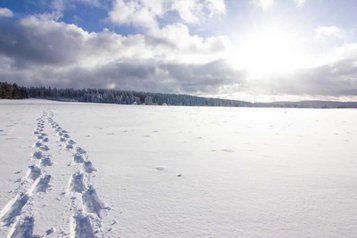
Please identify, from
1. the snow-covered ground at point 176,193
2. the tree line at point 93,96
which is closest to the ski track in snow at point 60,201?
the snow-covered ground at point 176,193

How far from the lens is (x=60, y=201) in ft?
12.8

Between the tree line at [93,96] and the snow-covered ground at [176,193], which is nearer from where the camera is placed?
the snow-covered ground at [176,193]

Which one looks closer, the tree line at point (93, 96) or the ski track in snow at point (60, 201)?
the ski track in snow at point (60, 201)

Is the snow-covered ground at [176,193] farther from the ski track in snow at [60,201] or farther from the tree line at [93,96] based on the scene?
the tree line at [93,96]

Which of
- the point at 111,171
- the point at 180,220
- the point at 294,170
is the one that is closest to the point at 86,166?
the point at 111,171

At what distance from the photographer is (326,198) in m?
4.09

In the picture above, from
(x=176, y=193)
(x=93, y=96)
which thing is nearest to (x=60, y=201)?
(x=176, y=193)

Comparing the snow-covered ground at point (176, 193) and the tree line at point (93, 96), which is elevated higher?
the tree line at point (93, 96)

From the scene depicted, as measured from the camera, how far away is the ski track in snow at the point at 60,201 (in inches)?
122

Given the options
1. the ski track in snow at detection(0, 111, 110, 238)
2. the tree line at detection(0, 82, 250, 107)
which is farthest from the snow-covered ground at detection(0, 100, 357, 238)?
the tree line at detection(0, 82, 250, 107)

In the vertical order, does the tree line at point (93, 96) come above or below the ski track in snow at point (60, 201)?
above

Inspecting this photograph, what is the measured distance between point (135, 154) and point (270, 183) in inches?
163

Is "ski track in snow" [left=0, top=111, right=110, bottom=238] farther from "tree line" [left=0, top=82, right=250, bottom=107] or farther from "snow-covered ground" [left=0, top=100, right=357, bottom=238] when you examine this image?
"tree line" [left=0, top=82, right=250, bottom=107]

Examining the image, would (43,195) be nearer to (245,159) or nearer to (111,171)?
(111,171)
